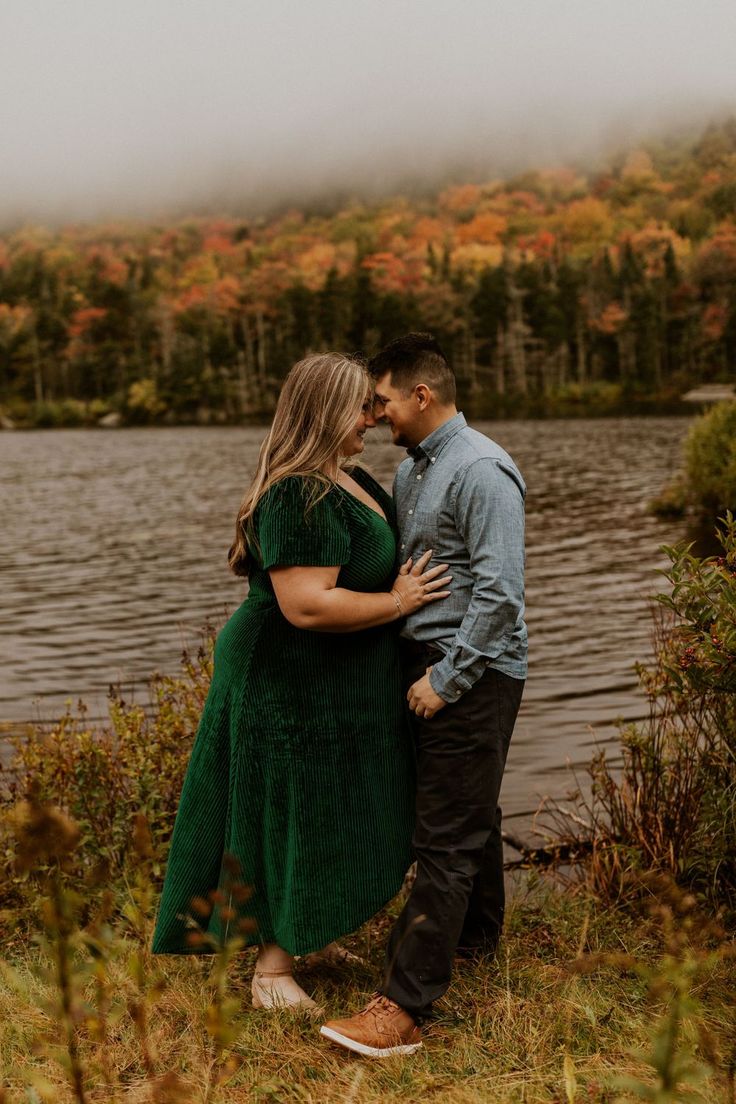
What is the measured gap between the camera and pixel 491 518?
132 inches

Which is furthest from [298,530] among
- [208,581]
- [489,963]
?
[208,581]

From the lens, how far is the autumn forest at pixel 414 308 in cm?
8331

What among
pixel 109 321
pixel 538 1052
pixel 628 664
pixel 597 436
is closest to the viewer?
pixel 538 1052

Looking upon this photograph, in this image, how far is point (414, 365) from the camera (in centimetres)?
353

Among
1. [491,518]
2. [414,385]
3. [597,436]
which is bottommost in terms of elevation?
[597,436]

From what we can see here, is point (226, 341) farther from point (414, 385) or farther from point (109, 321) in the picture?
point (414, 385)

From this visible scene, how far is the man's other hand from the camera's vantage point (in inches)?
132

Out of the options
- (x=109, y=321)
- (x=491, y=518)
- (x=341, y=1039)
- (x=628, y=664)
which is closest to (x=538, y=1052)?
(x=341, y=1039)

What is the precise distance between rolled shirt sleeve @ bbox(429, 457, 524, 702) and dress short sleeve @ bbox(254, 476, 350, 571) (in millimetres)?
412

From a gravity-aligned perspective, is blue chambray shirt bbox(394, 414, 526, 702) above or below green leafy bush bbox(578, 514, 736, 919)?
above

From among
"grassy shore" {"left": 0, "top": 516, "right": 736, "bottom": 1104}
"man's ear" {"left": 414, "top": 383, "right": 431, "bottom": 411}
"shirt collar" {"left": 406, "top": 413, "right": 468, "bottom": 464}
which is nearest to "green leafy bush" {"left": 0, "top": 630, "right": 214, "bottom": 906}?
"grassy shore" {"left": 0, "top": 516, "right": 736, "bottom": 1104}

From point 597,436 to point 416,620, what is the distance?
44384mm

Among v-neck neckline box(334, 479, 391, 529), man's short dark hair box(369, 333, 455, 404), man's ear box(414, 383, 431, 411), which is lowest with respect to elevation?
v-neck neckline box(334, 479, 391, 529)

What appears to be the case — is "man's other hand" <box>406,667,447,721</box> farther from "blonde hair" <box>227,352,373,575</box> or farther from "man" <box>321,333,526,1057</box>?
"blonde hair" <box>227,352,373,575</box>
